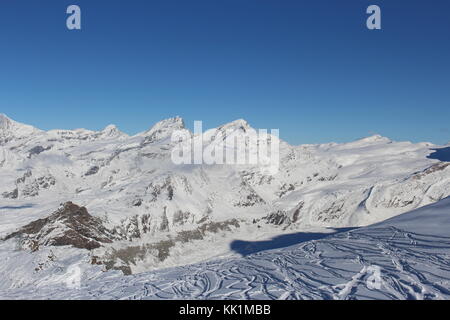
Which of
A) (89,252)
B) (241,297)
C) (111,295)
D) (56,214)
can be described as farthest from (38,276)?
(241,297)

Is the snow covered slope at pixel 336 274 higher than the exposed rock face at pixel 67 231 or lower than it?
higher

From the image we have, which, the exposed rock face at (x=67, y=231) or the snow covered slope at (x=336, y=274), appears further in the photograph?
the exposed rock face at (x=67, y=231)

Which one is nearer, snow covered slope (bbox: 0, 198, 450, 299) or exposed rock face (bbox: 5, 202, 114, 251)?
snow covered slope (bbox: 0, 198, 450, 299)

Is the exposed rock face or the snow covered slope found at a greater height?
the snow covered slope
